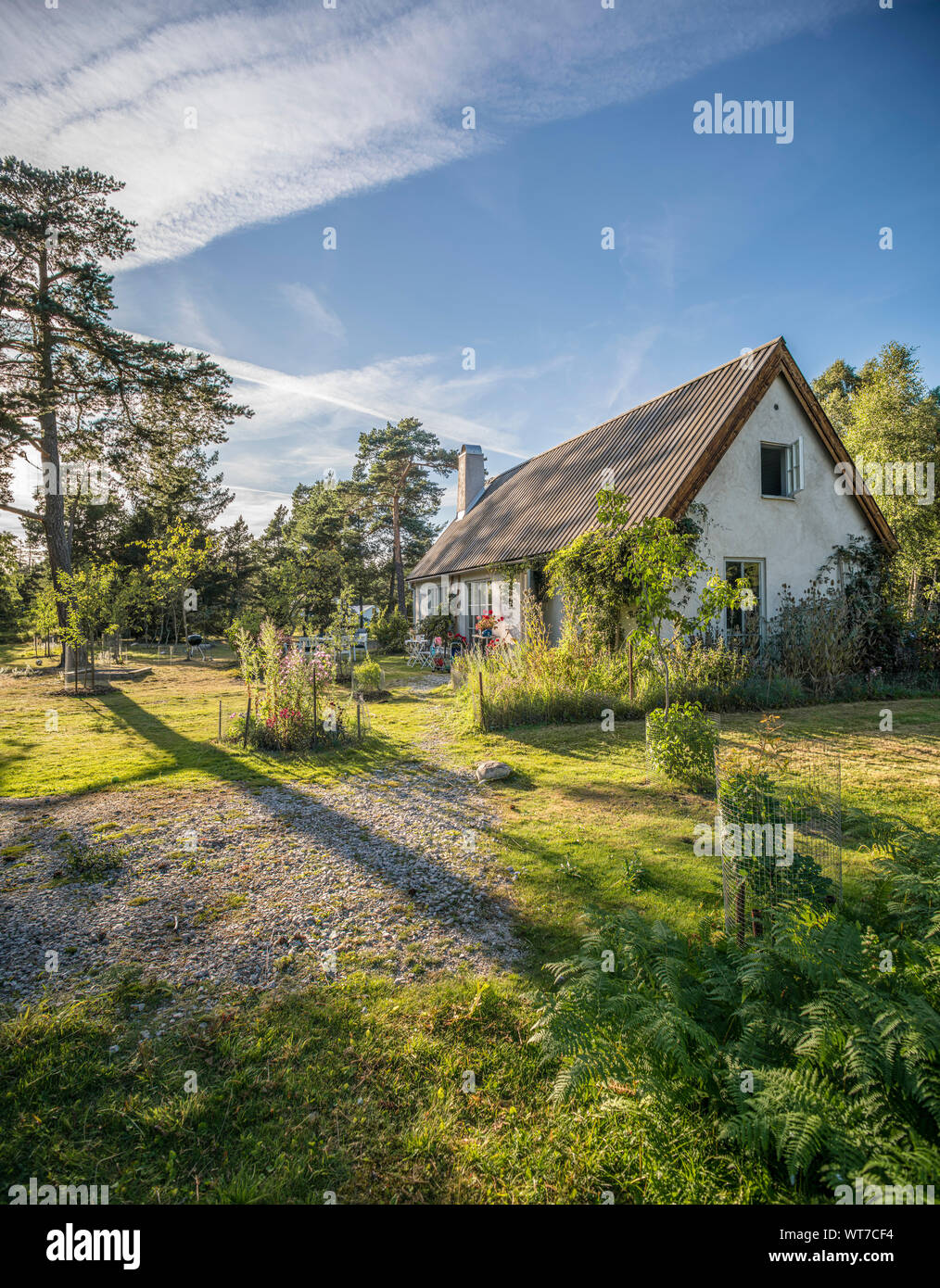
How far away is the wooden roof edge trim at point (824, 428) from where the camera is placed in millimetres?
12812

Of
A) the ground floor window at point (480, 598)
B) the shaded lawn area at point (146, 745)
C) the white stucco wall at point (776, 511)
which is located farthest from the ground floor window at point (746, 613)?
the ground floor window at point (480, 598)

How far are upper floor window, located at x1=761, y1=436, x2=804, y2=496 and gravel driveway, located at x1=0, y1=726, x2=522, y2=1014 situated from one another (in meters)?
11.4

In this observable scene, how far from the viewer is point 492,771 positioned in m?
6.65

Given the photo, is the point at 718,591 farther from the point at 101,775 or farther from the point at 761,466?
the point at 761,466

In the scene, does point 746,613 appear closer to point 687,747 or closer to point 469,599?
point 687,747

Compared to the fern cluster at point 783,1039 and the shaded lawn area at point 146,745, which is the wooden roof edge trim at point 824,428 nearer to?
the shaded lawn area at point 146,745

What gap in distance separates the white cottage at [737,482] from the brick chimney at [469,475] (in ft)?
29.4

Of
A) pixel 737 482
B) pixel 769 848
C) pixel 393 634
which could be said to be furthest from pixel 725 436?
pixel 393 634

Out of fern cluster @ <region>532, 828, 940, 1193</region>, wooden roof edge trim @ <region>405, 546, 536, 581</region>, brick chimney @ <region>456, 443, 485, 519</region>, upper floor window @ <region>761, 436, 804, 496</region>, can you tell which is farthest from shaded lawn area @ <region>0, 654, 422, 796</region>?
brick chimney @ <region>456, 443, 485, 519</region>

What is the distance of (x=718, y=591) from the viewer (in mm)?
6344

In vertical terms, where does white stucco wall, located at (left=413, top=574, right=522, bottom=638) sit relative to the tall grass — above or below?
above

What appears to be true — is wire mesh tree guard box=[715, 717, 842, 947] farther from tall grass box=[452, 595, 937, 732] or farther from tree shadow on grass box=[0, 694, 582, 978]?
tall grass box=[452, 595, 937, 732]

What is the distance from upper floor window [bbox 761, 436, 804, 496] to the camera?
13195mm

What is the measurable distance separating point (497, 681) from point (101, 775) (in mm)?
5777
